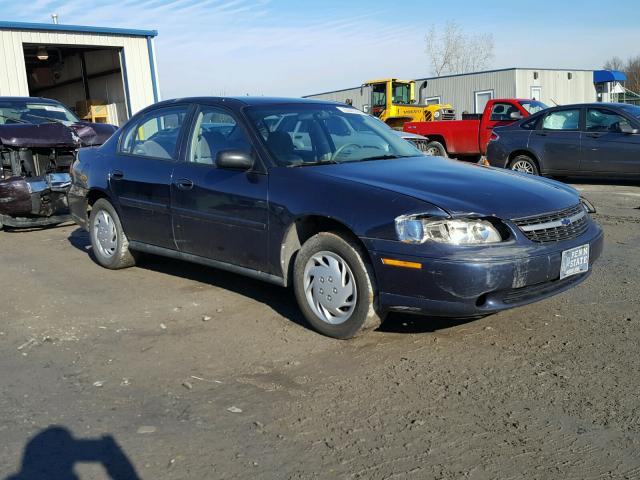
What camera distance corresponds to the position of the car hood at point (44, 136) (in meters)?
8.50

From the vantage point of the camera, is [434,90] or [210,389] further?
[434,90]

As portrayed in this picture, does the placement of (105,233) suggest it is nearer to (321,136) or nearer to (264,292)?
(264,292)

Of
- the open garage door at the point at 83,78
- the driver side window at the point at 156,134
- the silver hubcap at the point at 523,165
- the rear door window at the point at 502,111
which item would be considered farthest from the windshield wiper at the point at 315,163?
the open garage door at the point at 83,78

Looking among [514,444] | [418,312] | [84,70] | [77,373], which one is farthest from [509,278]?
[84,70]

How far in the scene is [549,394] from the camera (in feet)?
11.3

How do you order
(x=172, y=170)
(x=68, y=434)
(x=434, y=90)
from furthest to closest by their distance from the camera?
(x=434, y=90)
(x=172, y=170)
(x=68, y=434)

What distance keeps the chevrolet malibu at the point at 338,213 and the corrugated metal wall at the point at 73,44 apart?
1323 cm

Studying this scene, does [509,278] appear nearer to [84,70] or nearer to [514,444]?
[514,444]

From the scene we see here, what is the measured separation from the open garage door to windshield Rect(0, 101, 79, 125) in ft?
29.9

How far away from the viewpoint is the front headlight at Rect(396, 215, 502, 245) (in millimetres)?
3816

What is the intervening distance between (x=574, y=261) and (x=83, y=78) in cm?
2347

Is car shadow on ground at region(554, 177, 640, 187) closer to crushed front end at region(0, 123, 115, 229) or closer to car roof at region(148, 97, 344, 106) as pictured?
car roof at region(148, 97, 344, 106)

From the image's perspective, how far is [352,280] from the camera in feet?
13.7

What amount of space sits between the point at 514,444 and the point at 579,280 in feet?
5.59
